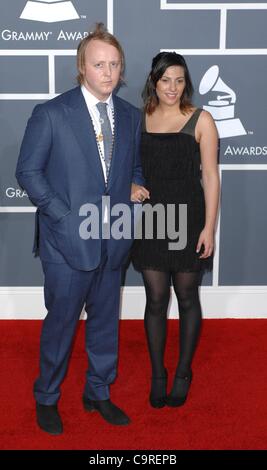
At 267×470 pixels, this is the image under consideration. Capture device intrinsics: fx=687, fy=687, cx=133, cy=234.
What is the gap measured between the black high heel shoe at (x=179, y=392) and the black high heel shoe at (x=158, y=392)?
0.03 m

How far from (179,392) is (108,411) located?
37 centimetres

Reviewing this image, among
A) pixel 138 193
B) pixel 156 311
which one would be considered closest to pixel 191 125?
pixel 138 193

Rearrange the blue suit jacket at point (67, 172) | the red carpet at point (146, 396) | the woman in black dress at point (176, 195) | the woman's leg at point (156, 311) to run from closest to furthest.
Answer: the blue suit jacket at point (67, 172) < the red carpet at point (146, 396) < the woman in black dress at point (176, 195) < the woman's leg at point (156, 311)

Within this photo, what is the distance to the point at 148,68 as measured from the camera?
385cm

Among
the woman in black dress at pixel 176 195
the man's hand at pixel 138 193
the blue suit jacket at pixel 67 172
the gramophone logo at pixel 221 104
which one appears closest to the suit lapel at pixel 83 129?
the blue suit jacket at pixel 67 172

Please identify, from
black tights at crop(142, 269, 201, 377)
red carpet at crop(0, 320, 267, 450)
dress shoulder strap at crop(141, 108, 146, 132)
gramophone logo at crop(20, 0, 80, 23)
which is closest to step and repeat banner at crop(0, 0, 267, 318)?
gramophone logo at crop(20, 0, 80, 23)

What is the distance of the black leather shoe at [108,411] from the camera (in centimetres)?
298

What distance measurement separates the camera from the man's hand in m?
2.91

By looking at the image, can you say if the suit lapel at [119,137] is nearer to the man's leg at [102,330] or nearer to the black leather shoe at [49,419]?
the man's leg at [102,330]

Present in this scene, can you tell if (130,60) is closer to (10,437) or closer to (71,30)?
(71,30)

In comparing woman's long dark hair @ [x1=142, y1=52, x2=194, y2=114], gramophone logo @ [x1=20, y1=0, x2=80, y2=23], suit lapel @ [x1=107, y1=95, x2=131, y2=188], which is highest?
gramophone logo @ [x1=20, y1=0, x2=80, y2=23]

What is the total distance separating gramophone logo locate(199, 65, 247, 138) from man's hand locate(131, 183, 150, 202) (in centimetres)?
117

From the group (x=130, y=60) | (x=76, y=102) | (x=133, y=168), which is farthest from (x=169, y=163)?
(x=130, y=60)

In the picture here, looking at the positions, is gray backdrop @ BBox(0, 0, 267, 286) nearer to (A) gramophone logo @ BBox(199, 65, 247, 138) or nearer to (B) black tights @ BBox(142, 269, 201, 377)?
(A) gramophone logo @ BBox(199, 65, 247, 138)
